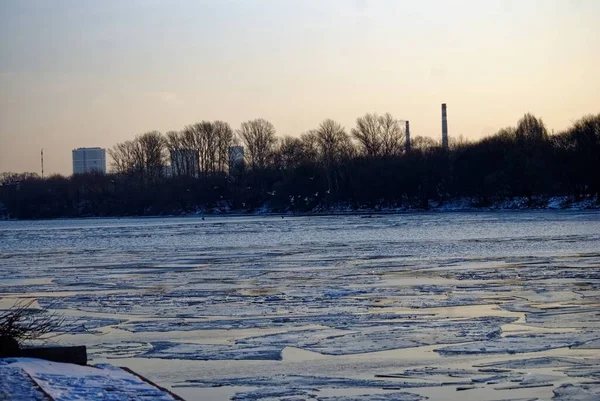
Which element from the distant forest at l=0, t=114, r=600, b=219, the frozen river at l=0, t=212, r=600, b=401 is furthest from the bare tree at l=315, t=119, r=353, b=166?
the frozen river at l=0, t=212, r=600, b=401

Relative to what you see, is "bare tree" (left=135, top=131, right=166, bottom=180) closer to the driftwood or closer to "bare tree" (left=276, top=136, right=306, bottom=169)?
"bare tree" (left=276, top=136, right=306, bottom=169)

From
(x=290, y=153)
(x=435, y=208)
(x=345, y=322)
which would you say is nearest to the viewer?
(x=345, y=322)

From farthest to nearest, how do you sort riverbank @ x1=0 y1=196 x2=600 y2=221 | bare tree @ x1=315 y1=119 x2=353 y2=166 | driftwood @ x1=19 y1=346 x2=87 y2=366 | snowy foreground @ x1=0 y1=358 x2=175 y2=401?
1. bare tree @ x1=315 y1=119 x2=353 y2=166
2. riverbank @ x1=0 y1=196 x2=600 y2=221
3. driftwood @ x1=19 y1=346 x2=87 y2=366
4. snowy foreground @ x1=0 y1=358 x2=175 y2=401

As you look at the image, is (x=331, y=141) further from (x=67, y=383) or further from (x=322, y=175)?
(x=67, y=383)

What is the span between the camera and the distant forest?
77.2 m

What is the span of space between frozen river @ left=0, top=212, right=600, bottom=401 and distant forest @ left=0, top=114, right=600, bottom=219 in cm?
5301

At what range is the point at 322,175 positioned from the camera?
348 ft

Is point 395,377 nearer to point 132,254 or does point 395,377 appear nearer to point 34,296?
point 34,296

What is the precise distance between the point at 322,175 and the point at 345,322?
306ft

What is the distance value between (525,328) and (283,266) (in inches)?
487

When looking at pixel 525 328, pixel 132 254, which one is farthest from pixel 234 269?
pixel 525 328

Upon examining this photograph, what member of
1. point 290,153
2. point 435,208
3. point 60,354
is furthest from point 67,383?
point 290,153

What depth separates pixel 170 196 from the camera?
122562 mm

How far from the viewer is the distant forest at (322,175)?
253ft
